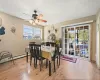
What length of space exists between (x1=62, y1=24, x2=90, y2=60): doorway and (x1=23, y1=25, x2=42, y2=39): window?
203 centimetres

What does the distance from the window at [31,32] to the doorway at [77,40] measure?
2027 millimetres

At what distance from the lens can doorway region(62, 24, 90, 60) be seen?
13.0 feet

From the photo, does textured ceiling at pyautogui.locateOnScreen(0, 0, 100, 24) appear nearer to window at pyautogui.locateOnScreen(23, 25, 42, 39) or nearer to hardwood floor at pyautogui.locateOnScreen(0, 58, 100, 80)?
window at pyautogui.locateOnScreen(23, 25, 42, 39)

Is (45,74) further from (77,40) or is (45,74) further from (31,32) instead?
(31,32)

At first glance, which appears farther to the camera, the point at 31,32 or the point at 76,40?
the point at 31,32

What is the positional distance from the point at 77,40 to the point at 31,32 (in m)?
3.20

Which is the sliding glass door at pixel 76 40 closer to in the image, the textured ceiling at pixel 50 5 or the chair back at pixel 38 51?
the textured ceiling at pixel 50 5

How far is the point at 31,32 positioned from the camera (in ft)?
16.7

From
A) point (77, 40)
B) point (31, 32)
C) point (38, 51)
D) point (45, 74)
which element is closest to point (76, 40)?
point (77, 40)

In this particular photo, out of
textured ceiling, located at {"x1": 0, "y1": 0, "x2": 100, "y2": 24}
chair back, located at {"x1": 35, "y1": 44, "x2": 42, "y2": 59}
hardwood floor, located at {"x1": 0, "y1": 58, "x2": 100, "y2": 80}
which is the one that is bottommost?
hardwood floor, located at {"x1": 0, "y1": 58, "x2": 100, "y2": 80}

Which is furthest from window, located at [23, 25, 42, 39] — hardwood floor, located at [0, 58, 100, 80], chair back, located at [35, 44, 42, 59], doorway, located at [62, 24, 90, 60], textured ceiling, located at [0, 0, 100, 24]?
hardwood floor, located at [0, 58, 100, 80]

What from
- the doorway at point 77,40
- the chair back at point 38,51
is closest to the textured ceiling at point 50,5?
the doorway at point 77,40

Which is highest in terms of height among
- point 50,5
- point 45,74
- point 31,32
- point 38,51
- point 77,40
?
point 50,5

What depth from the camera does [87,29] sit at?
12.8 ft
